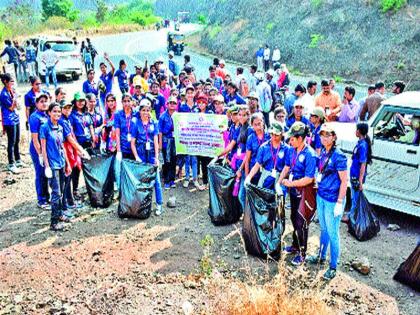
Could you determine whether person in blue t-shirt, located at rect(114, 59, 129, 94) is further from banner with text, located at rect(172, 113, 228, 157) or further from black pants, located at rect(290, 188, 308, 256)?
black pants, located at rect(290, 188, 308, 256)

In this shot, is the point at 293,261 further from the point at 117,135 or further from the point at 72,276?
the point at 117,135

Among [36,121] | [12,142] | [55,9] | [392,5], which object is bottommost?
[12,142]

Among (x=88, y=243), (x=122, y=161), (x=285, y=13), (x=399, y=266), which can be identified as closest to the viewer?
(x=399, y=266)

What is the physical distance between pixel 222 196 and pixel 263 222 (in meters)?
1.09

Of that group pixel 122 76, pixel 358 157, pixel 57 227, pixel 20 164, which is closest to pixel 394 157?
pixel 358 157

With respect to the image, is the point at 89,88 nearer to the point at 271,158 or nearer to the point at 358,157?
the point at 271,158

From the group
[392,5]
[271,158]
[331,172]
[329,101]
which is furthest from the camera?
[392,5]

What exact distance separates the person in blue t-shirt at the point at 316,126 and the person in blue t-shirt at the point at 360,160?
0.56 metres

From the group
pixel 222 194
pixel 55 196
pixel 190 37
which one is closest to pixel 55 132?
pixel 55 196

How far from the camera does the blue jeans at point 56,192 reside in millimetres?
6406

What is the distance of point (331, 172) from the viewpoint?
16.5ft

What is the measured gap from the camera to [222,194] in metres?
6.57

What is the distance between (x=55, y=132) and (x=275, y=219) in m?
3.18

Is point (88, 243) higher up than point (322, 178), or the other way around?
point (322, 178)
